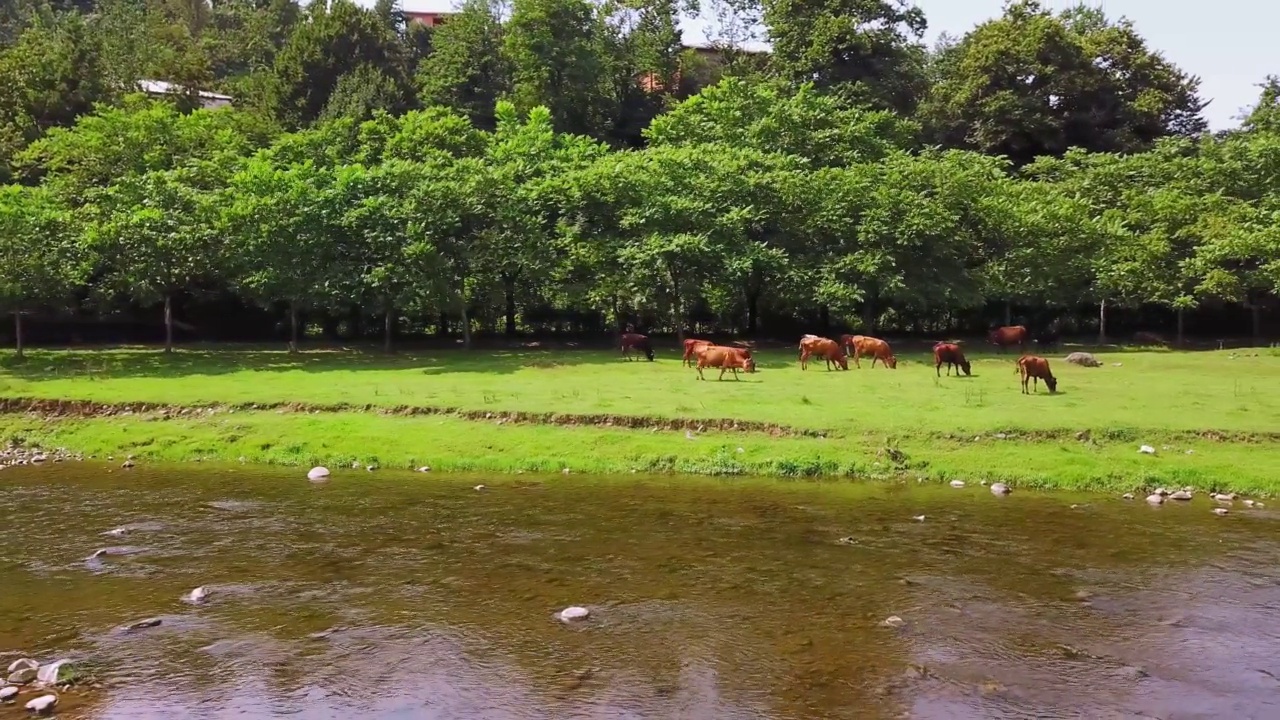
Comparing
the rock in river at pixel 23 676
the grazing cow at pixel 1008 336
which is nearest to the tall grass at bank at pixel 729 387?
the grazing cow at pixel 1008 336

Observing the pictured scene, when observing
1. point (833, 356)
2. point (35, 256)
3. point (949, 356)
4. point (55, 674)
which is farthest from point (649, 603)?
point (35, 256)

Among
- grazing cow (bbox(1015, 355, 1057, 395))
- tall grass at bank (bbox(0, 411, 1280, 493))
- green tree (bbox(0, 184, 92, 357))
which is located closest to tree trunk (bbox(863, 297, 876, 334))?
grazing cow (bbox(1015, 355, 1057, 395))

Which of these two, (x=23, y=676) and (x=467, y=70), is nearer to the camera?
(x=23, y=676)

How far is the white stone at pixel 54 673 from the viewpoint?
9.74 metres

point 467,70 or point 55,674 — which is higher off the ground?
point 467,70

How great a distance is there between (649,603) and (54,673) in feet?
22.1

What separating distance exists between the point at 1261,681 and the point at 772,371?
2388cm

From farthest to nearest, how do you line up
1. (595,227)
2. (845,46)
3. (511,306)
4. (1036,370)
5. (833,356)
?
(845,46), (511,306), (595,227), (833,356), (1036,370)

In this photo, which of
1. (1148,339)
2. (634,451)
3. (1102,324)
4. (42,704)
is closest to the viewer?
(42,704)

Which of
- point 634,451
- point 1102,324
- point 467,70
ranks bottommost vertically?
point 634,451

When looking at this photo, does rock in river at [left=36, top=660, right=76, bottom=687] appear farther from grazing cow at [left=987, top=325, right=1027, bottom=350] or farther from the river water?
grazing cow at [left=987, top=325, right=1027, bottom=350]

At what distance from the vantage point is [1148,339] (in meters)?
48.4

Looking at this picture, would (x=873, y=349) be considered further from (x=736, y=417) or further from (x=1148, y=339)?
(x=1148, y=339)

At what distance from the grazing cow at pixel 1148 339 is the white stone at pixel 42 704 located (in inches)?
1949
